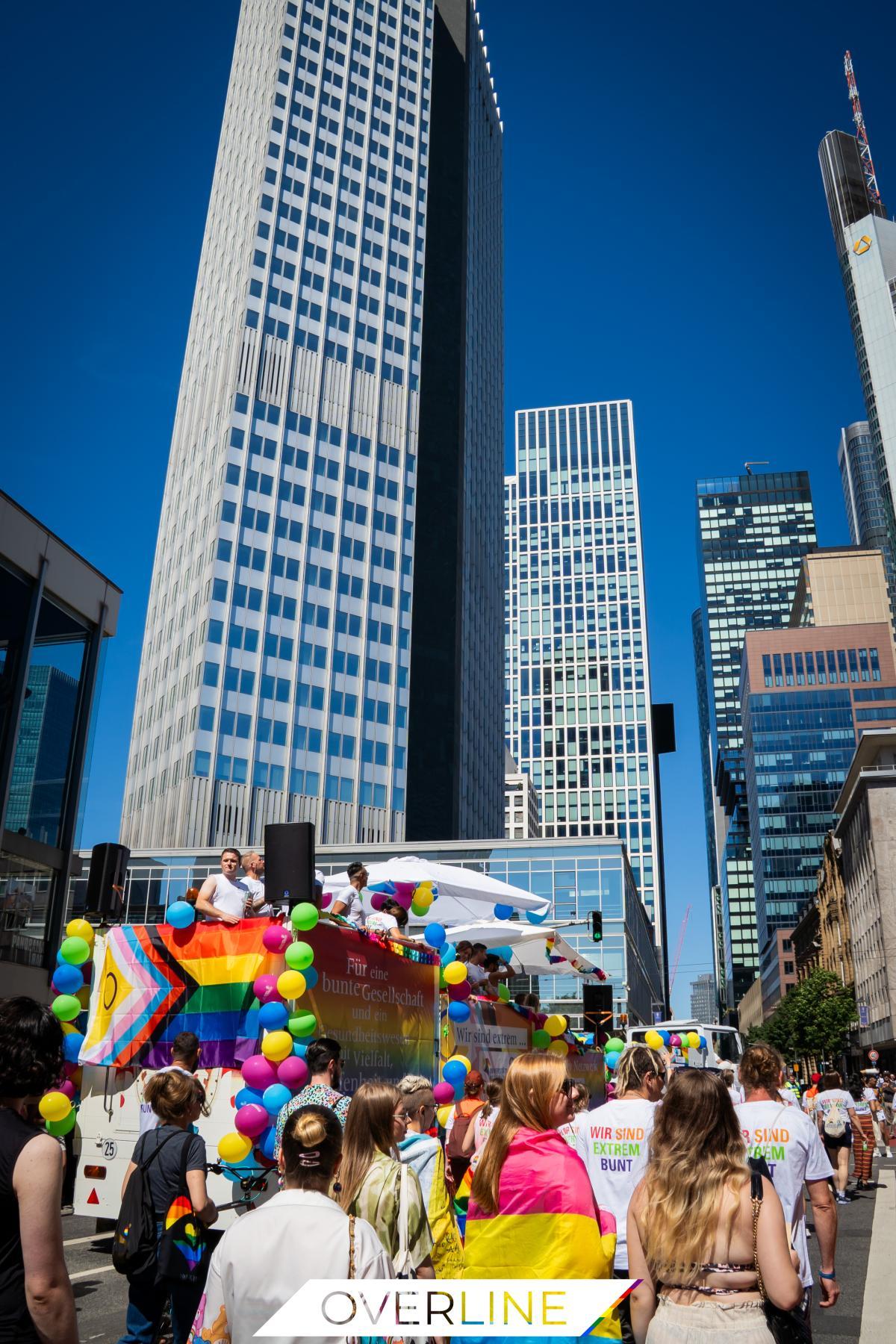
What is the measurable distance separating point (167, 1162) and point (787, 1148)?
3.10m

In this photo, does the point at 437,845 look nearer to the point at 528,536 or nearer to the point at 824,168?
the point at 528,536

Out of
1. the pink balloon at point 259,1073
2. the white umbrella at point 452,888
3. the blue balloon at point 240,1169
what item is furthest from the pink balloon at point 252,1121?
the white umbrella at point 452,888

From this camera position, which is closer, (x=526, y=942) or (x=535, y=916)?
(x=526, y=942)

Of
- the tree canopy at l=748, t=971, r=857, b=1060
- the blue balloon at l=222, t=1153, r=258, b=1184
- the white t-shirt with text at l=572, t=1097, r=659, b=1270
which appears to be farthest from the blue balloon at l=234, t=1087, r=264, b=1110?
the tree canopy at l=748, t=971, r=857, b=1060

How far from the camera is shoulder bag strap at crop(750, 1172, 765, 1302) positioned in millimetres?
3090

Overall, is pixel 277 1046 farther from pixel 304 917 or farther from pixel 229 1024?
pixel 304 917

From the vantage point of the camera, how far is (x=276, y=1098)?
7281mm

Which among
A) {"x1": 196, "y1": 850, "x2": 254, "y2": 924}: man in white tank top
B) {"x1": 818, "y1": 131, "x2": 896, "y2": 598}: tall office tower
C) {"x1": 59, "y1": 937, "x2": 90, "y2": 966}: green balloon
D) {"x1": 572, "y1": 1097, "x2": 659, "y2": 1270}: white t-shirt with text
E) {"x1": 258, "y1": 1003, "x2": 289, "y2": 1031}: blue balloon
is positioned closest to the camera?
{"x1": 572, "y1": 1097, "x2": 659, "y2": 1270}: white t-shirt with text

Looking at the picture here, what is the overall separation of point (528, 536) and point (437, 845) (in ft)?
425

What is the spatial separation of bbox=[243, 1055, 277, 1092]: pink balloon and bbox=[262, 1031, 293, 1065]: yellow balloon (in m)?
0.06

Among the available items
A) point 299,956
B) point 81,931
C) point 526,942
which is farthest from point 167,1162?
point 526,942

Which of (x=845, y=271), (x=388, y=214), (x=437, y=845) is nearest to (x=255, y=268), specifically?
(x=388, y=214)

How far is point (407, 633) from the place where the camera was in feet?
236

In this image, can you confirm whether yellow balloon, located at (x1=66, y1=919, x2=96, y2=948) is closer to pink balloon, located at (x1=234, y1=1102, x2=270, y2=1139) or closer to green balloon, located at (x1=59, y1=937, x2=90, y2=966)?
green balloon, located at (x1=59, y1=937, x2=90, y2=966)
